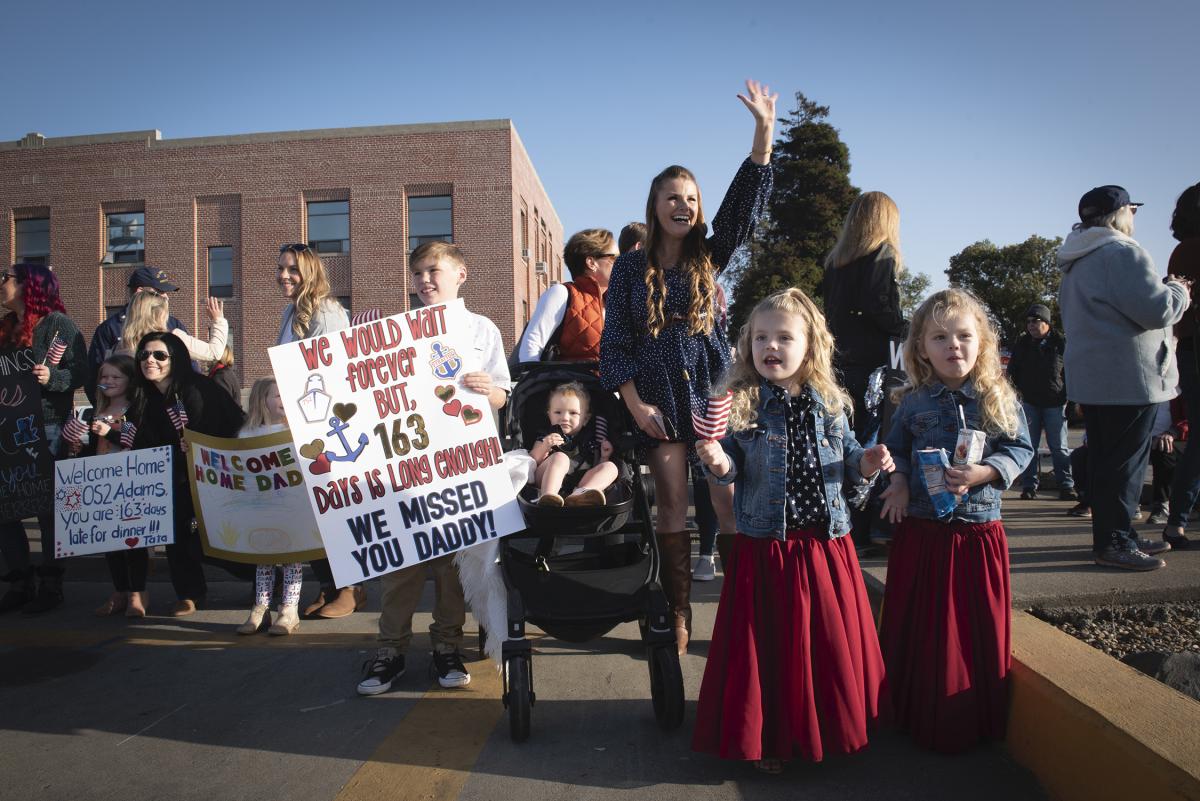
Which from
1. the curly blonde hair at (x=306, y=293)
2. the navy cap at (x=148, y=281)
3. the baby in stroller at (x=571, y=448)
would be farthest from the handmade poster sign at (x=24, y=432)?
the baby in stroller at (x=571, y=448)

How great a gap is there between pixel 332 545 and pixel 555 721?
1170mm

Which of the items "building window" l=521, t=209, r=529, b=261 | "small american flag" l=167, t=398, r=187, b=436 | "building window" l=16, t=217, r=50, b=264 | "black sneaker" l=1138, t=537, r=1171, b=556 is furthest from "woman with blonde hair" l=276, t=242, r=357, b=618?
"building window" l=16, t=217, r=50, b=264

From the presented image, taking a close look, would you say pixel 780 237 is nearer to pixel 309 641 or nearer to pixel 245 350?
pixel 245 350

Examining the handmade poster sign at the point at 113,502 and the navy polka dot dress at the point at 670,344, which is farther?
the handmade poster sign at the point at 113,502

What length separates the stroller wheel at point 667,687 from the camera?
293 cm

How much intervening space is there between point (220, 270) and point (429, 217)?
8060 mm

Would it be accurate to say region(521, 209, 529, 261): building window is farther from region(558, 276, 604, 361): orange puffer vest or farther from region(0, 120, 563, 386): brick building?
region(558, 276, 604, 361): orange puffer vest

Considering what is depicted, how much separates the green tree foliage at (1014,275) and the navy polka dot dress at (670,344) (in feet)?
152

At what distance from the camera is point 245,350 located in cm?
2805

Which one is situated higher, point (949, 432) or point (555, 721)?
point (949, 432)

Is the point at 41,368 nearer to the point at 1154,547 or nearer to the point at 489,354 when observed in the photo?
the point at 489,354

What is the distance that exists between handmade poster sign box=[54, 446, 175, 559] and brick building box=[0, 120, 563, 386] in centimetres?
2274

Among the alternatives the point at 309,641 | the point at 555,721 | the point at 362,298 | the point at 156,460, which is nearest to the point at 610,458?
the point at 555,721

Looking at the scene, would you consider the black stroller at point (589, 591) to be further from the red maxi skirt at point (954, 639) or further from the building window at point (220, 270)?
the building window at point (220, 270)
